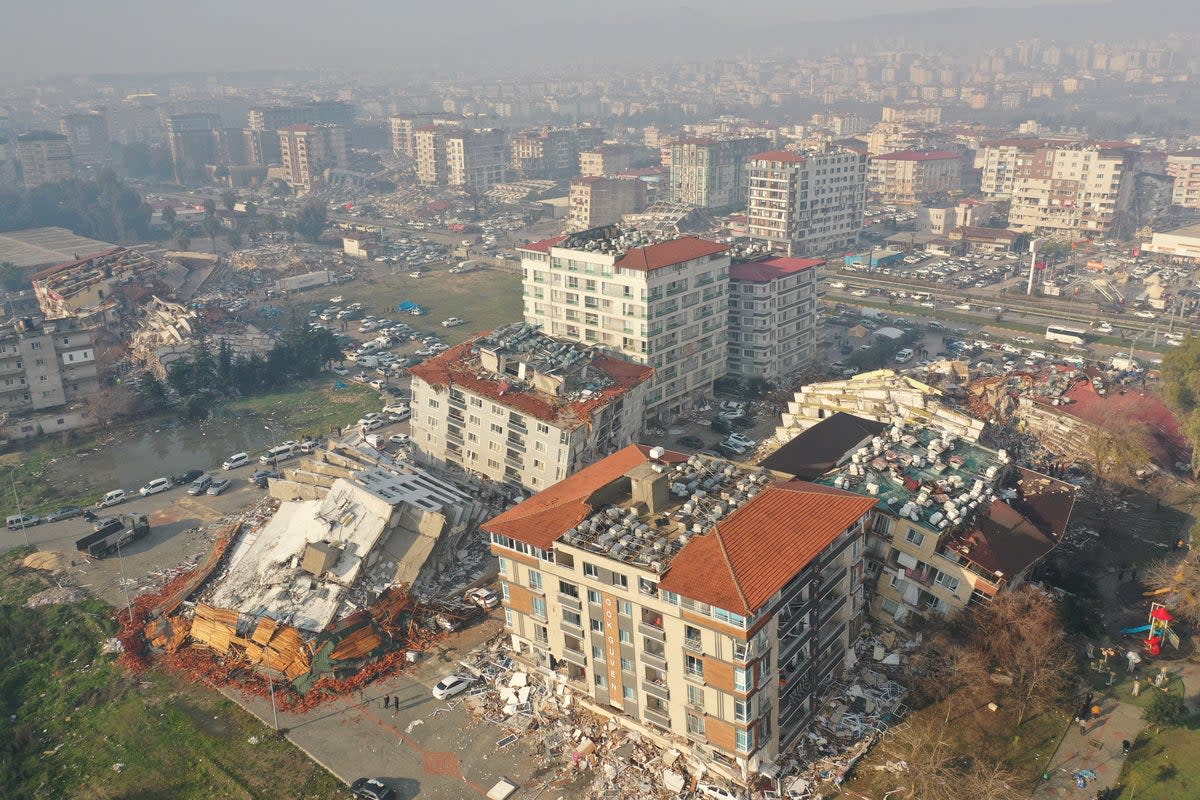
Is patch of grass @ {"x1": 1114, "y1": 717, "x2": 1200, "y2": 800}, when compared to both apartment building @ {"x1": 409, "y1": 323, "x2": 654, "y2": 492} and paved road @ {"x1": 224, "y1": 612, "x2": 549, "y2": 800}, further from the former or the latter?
apartment building @ {"x1": 409, "y1": 323, "x2": 654, "y2": 492}

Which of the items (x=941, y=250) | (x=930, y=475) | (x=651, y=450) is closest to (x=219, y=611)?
(x=651, y=450)

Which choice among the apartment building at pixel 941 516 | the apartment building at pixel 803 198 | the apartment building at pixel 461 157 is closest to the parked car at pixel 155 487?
the apartment building at pixel 941 516

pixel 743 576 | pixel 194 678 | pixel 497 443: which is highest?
pixel 743 576

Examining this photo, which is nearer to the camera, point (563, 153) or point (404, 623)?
point (404, 623)

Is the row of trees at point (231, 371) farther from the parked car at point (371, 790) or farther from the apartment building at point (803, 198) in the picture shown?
the apartment building at point (803, 198)

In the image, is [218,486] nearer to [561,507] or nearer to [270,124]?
[561,507]

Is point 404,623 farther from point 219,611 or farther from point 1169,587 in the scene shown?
point 1169,587
